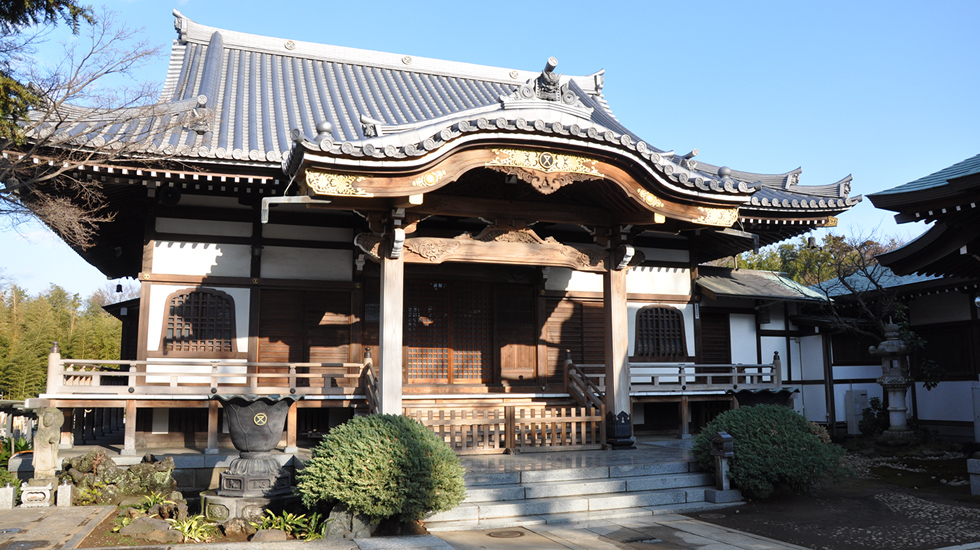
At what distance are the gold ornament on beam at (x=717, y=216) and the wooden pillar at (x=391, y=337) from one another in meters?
5.06

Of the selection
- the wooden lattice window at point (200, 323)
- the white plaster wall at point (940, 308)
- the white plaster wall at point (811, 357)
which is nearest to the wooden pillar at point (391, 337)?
the wooden lattice window at point (200, 323)

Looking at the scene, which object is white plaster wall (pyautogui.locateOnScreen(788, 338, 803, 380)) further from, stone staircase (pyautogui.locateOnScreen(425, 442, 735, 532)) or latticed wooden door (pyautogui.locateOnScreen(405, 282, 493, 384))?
stone staircase (pyautogui.locateOnScreen(425, 442, 735, 532))

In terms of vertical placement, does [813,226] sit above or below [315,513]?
above

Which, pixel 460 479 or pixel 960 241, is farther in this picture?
pixel 960 241

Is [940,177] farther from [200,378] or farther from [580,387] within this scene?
[200,378]

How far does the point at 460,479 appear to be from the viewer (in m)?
8.03

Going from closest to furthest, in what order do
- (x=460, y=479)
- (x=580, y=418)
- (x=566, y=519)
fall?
(x=460, y=479), (x=566, y=519), (x=580, y=418)

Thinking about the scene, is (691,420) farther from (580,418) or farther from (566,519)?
(566,519)

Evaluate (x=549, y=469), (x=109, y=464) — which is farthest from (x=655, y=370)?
(x=109, y=464)

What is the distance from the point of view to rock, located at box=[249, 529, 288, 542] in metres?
7.59

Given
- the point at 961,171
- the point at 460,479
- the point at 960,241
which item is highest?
the point at 961,171

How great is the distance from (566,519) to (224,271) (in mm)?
7479

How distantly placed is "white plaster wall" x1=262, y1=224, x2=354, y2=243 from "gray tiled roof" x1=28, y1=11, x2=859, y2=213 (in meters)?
1.42

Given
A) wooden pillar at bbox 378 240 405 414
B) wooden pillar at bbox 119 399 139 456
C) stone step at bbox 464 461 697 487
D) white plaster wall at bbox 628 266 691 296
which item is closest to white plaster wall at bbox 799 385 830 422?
white plaster wall at bbox 628 266 691 296
